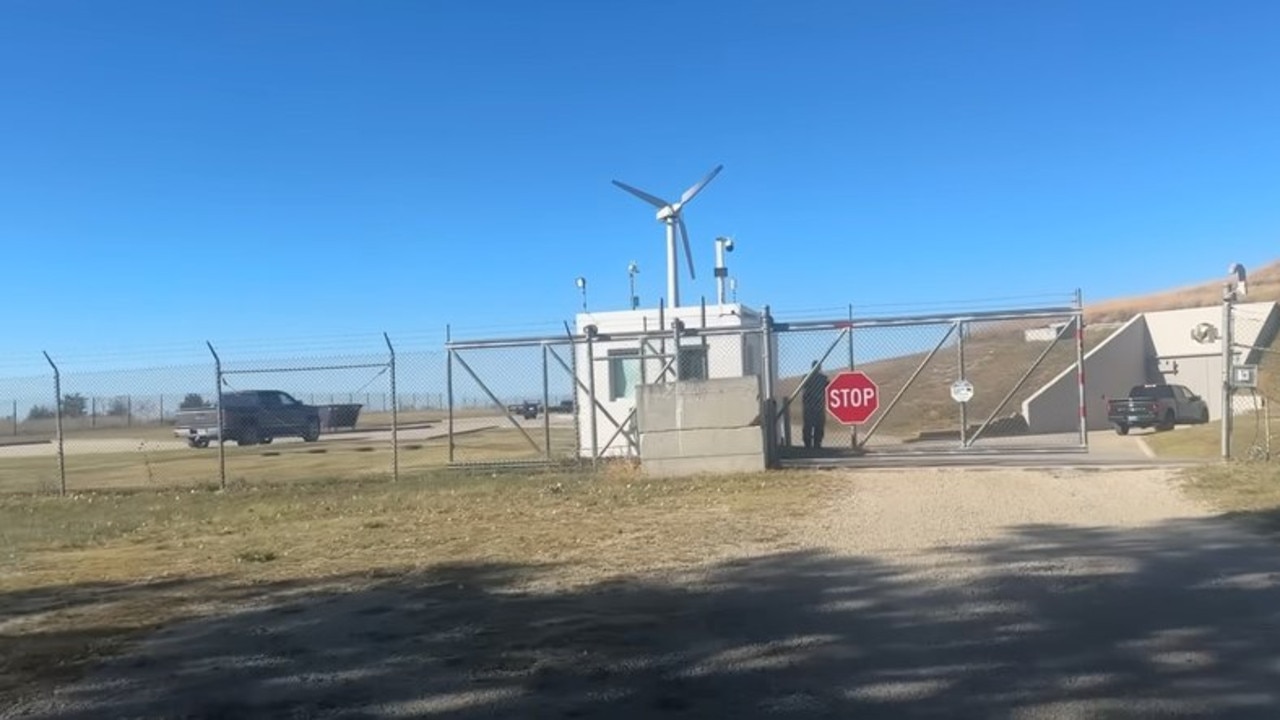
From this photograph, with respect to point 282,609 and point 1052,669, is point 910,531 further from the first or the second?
point 282,609

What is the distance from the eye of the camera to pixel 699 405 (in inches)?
623

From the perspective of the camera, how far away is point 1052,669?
586cm

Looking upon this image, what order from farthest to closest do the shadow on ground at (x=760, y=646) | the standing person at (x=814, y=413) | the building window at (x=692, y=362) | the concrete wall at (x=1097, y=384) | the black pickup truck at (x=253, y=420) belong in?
the concrete wall at (x=1097, y=384) < the black pickup truck at (x=253, y=420) < the building window at (x=692, y=362) < the standing person at (x=814, y=413) < the shadow on ground at (x=760, y=646)

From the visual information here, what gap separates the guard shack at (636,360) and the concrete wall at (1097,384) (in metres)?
11.8

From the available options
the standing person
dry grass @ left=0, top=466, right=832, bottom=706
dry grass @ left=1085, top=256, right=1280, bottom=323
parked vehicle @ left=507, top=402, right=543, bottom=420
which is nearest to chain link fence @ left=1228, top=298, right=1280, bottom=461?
the standing person

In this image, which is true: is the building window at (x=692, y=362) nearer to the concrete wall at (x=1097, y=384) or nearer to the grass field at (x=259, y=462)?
Answer: the grass field at (x=259, y=462)

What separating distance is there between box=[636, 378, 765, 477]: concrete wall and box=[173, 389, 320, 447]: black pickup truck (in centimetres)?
1332

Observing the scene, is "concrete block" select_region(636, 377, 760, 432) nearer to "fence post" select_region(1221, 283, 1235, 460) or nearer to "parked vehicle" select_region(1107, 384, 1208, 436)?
"fence post" select_region(1221, 283, 1235, 460)

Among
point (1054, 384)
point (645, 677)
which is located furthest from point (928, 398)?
point (645, 677)

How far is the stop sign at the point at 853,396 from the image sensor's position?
1644cm

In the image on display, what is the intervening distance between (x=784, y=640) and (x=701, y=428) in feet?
30.3

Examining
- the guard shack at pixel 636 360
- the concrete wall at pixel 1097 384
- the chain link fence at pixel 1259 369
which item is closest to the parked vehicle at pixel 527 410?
the guard shack at pixel 636 360

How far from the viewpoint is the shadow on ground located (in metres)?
5.52

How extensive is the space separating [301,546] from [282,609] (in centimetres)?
322
